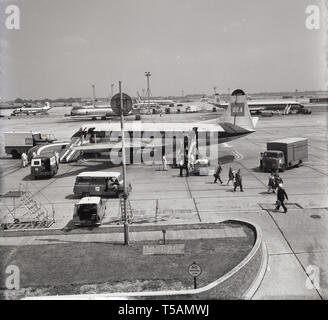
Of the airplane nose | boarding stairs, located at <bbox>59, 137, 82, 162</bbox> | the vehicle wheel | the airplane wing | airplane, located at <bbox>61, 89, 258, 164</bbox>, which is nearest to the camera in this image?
the airplane wing

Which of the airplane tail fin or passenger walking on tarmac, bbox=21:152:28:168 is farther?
the airplane tail fin

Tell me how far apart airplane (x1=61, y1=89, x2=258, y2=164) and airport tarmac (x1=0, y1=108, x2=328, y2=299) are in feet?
7.55

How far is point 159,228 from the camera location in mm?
20938

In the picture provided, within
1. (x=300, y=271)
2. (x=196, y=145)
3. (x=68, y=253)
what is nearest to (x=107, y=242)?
(x=68, y=253)

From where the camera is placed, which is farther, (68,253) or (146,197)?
(146,197)

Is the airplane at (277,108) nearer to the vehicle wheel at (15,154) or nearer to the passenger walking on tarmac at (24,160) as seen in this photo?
the vehicle wheel at (15,154)

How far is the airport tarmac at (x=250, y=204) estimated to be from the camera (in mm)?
16344

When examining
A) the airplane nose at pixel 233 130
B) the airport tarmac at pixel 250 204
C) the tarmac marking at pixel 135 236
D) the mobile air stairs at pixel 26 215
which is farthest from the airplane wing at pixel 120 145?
the tarmac marking at pixel 135 236

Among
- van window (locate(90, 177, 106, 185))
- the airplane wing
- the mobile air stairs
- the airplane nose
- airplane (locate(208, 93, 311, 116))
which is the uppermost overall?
airplane (locate(208, 93, 311, 116))

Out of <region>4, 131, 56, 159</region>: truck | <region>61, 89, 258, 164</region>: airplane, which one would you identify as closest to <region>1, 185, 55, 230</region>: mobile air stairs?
<region>61, 89, 258, 164</region>: airplane

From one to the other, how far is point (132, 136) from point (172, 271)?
97.0 feet

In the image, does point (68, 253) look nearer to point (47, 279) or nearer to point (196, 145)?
point (47, 279)

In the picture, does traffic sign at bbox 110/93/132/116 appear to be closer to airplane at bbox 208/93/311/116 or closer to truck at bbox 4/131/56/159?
truck at bbox 4/131/56/159

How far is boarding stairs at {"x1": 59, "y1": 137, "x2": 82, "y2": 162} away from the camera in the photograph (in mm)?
43778
